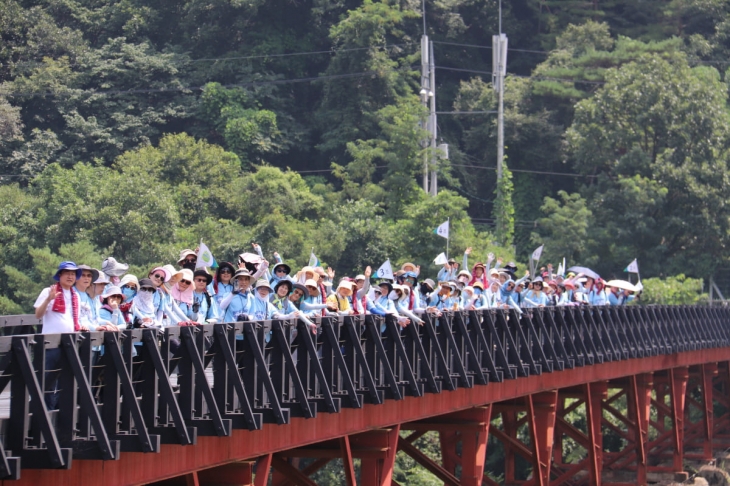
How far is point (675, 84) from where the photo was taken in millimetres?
52312

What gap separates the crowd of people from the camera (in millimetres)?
11109

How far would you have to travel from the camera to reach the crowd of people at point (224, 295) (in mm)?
11109

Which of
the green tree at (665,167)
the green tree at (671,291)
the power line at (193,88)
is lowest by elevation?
the green tree at (671,291)

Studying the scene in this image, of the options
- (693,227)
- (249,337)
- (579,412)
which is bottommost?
(579,412)

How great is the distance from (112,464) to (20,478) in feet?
3.84

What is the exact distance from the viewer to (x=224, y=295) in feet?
46.7

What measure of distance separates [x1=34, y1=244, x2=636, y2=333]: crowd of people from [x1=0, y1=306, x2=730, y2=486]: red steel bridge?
1.09 feet

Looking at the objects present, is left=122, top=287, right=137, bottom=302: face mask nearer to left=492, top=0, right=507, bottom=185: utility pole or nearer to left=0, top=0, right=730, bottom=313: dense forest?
left=0, top=0, right=730, bottom=313: dense forest

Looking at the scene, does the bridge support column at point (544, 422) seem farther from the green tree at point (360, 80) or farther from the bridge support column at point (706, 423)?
the green tree at point (360, 80)

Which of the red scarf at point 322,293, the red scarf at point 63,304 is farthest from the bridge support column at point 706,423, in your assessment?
the red scarf at point 63,304

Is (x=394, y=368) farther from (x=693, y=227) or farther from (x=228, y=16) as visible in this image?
(x=228, y=16)

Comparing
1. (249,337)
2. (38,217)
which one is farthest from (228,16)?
(249,337)

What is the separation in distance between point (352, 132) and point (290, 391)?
145 ft

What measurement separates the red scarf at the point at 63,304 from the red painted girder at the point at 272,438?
3.97 ft
